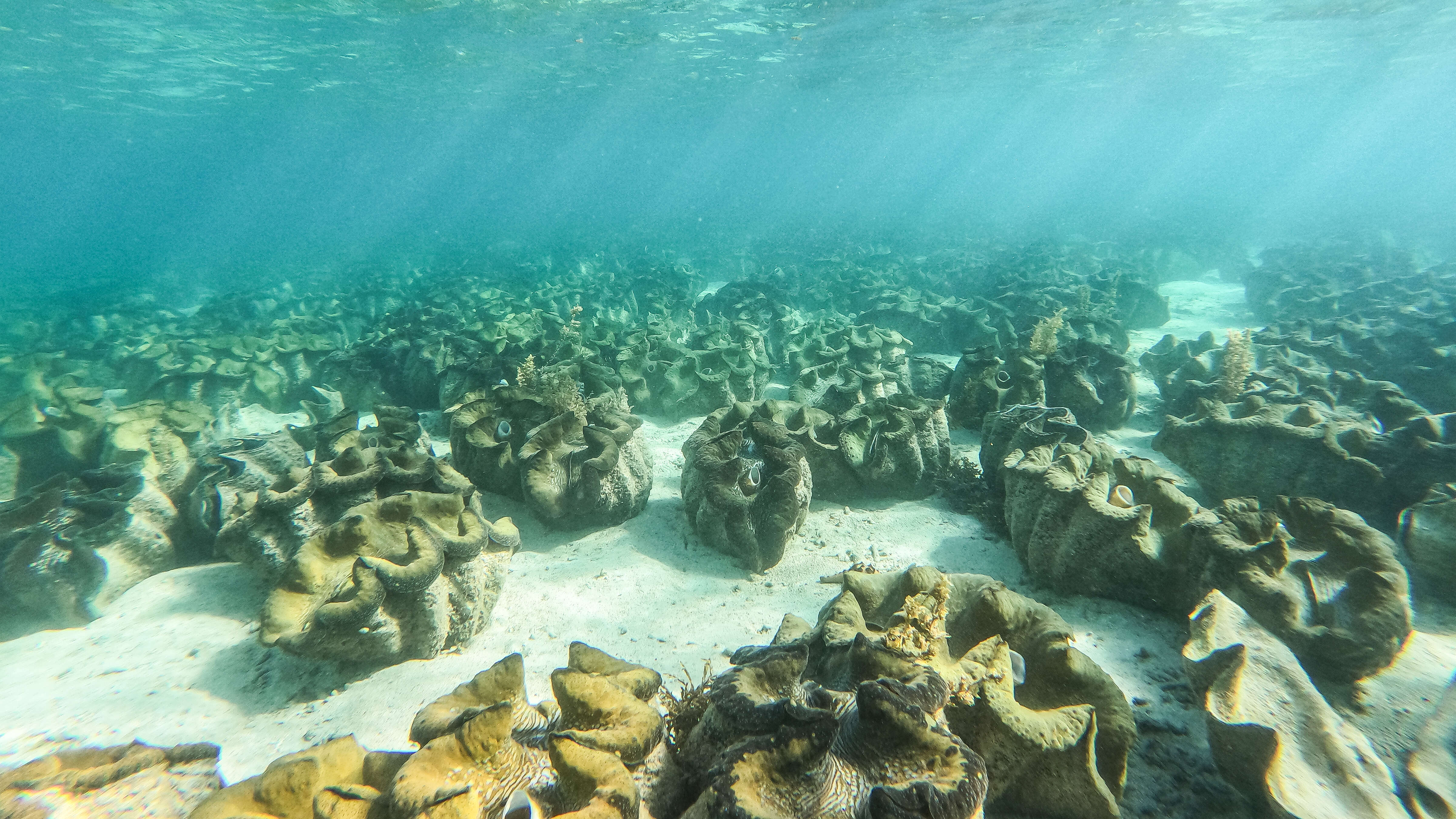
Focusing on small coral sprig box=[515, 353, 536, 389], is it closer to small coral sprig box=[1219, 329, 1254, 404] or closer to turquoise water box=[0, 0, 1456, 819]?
turquoise water box=[0, 0, 1456, 819]

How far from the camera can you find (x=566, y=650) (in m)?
3.54

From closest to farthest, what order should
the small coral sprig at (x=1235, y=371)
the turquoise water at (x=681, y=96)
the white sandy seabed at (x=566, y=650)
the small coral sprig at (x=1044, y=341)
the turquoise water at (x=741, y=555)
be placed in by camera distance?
the turquoise water at (x=741, y=555)
the white sandy seabed at (x=566, y=650)
the small coral sprig at (x=1235, y=371)
the small coral sprig at (x=1044, y=341)
the turquoise water at (x=681, y=96)

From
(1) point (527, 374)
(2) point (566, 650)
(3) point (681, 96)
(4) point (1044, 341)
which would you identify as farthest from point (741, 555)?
(3) point (681, 96)

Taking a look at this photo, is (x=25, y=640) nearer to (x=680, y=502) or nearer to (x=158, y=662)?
(x=158, y=662)

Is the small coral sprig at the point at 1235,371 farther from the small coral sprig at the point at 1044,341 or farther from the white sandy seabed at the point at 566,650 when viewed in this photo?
the white sandy seabed at the point at 566,650

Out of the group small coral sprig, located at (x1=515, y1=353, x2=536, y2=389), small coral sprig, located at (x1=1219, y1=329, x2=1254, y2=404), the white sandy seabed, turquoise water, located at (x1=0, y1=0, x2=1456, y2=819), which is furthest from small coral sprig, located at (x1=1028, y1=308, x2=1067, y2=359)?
small coral sprig, located at (x1=515, y1=353, x2=536, y2=389)

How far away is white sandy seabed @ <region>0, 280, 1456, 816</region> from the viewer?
2.65 meters

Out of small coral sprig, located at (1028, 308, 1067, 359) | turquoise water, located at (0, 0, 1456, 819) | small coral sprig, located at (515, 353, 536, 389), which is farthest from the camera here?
small coral sprig, located at (1028, 308, 1067, 359)

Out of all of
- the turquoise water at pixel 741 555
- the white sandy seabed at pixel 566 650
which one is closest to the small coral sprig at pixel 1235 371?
the turquoise water at pixel 741 555

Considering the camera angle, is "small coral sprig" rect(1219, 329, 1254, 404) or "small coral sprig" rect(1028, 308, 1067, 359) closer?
"small coral sprig" rect(1219, 329, 1254, 404)

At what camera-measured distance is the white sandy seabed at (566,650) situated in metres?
2.65

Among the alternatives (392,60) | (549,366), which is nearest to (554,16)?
(392,60)

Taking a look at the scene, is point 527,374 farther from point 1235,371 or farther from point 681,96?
point 681,96

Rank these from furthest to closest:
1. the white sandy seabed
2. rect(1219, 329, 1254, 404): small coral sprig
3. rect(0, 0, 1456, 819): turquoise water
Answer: rect(1219, 329, 1254, 404): small coral sprig < the white sandy seabed < rect(0, 0, 1456, 819): turquoise water
